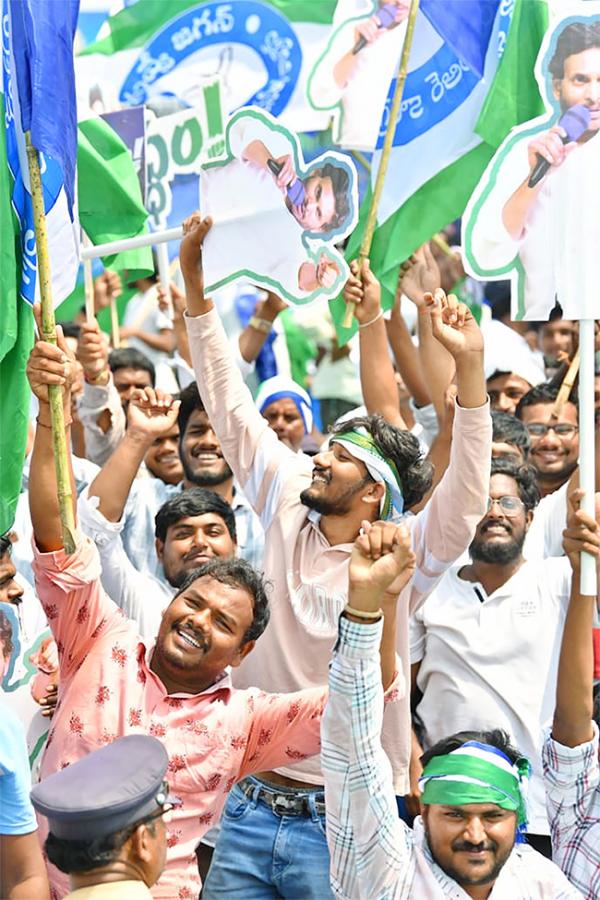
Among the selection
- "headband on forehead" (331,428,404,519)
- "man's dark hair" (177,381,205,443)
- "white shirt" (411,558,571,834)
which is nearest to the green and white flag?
"man's dark hair" (177,381,205,443)

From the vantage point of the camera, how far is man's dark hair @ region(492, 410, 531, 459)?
228 inches

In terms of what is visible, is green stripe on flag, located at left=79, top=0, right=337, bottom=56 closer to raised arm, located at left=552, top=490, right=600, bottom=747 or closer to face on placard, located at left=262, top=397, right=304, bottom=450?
face on placard, located at left=262, top=397, right=304, bottom=450

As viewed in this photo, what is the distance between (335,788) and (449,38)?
130 inches

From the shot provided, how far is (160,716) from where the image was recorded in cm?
394

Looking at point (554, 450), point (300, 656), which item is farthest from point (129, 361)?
point (300, 656)

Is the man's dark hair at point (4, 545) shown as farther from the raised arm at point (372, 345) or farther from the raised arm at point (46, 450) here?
the raised arm at point (372, 345)

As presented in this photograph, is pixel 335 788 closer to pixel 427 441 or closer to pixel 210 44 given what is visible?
pixel 427 441

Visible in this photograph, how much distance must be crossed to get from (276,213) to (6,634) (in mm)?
1640

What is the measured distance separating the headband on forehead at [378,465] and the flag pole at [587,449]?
550 millimetres

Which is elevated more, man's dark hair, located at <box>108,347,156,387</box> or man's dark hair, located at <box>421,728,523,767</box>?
man's dark hair, located at <box>108,347,156,387</box>

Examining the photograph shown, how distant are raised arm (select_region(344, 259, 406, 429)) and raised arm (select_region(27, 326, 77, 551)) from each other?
4.63ft

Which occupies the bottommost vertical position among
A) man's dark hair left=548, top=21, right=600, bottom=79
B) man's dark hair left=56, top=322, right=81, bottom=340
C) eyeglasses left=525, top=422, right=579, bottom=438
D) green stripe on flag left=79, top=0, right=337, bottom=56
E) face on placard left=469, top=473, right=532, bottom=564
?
face on placard left=469, top=473, right=532, bottom=564

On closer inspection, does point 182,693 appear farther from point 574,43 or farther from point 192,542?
point 574,43

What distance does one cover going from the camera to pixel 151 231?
7.13 m
